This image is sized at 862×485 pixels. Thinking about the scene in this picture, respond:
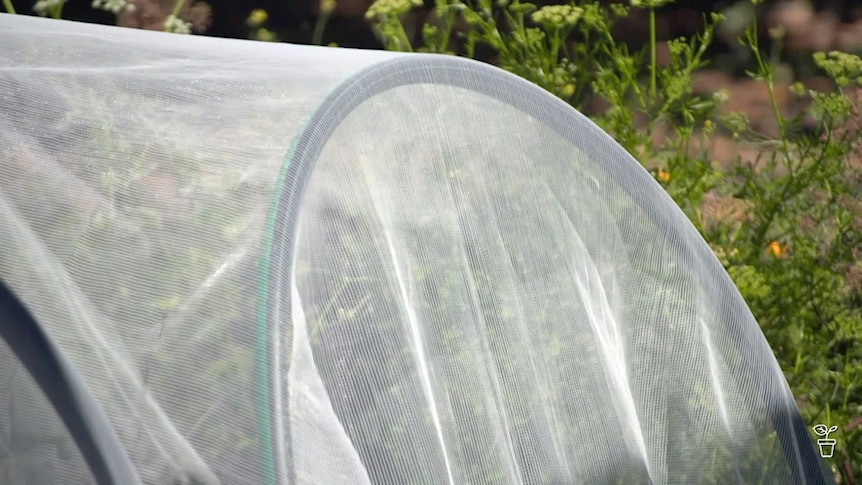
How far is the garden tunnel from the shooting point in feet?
3.67

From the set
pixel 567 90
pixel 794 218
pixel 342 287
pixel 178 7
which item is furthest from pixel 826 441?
pixel 178 7

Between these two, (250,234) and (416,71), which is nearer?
(250,234)

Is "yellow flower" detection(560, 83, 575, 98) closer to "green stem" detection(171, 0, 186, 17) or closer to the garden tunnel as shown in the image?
the garden tunnel

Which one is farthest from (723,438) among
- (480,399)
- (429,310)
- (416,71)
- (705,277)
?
(416,71)

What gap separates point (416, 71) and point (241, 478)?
0.70 m

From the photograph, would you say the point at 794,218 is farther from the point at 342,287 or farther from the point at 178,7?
the point at 178,7

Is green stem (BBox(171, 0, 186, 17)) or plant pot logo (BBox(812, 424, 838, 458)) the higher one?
green stem (BBox(171, 0, 186, 17))

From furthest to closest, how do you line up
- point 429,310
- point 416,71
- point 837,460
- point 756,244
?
point 756,244, point 837,460, point 416,71, point 429,310

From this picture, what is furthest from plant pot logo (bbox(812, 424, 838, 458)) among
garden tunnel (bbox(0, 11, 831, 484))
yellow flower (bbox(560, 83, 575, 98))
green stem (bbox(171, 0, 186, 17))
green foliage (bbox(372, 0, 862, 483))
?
green stem (bbox(171, 0, 186, 17))

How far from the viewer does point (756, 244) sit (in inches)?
107

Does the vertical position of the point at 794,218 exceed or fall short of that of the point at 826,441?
it exceeds it

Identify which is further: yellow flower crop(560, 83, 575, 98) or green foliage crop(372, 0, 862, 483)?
yellow flower crop(560, 83, 575, 98)

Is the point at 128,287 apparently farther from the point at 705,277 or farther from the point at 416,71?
the point at 705,277

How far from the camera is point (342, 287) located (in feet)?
4.24
